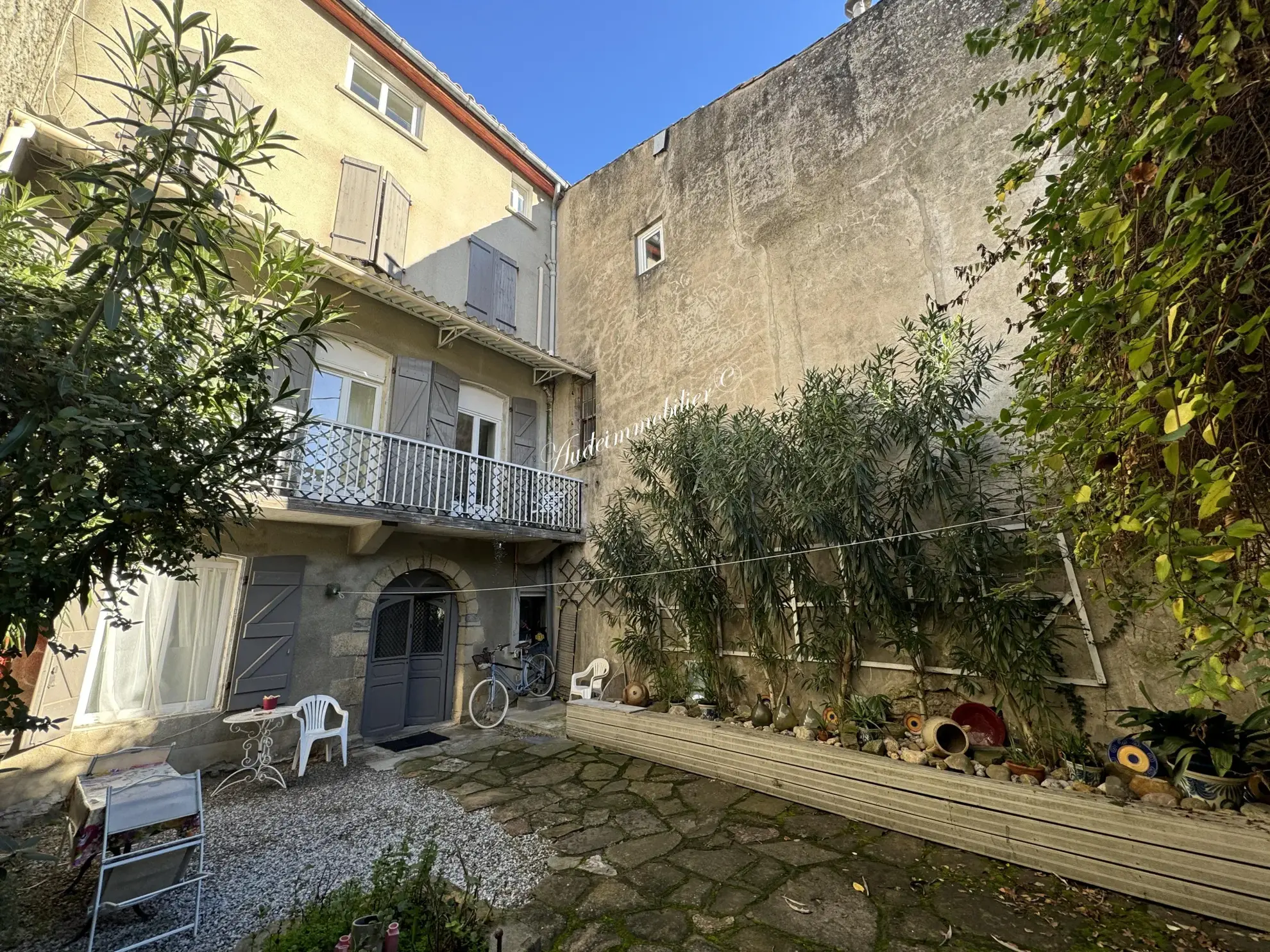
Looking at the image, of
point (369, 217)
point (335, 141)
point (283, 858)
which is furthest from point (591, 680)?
point (335, 141)

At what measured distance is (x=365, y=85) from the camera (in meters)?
7.46

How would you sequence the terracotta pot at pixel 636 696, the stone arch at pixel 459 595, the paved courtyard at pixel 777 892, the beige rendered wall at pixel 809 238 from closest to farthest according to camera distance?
1. the paved courtyard at pixel 777 892
2. the beige rendered wall at pixel 809 238
3. the terracotta pot at pixel 636 696
4. the stone arch at pixel 459 595

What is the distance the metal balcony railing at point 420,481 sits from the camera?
5145 millimetres

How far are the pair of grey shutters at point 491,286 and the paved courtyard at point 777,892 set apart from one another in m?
6.60

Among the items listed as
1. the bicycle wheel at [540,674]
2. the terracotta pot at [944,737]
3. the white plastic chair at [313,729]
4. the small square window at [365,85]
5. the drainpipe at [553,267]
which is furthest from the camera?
the drainpipe at [553,267]

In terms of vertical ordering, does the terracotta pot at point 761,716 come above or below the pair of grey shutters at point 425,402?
below

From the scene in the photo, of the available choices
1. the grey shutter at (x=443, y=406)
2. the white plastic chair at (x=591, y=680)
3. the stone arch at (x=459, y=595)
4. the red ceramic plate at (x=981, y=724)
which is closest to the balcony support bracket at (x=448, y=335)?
the grey shutter at (x=443, y=406)

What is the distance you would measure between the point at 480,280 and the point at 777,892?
8.24 meters

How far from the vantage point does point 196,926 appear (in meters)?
2.49

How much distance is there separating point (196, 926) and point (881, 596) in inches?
180

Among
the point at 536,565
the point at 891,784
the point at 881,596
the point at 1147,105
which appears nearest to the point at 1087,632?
the point at 881,596

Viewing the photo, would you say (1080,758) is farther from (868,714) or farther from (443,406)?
(443,406)

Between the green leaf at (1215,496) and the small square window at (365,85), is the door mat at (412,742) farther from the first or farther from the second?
the small square window at (365,85)

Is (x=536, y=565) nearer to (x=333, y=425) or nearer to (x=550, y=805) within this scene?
(x=333, y=425)
